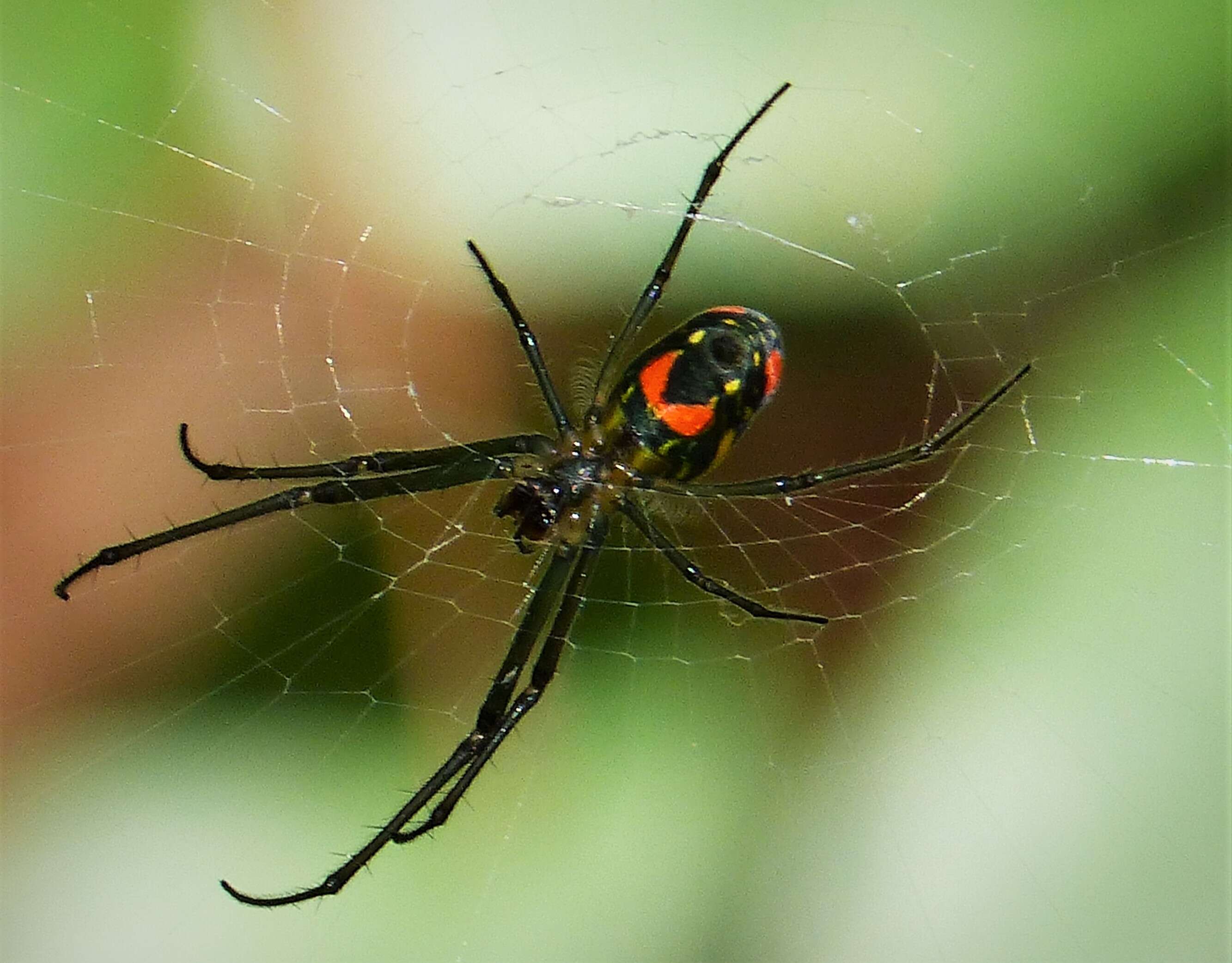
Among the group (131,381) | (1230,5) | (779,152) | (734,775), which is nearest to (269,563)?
(131,381)

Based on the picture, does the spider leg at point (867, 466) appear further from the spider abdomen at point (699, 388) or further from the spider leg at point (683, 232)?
the spider leg at point (683, 232)

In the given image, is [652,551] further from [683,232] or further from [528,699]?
[683,232]

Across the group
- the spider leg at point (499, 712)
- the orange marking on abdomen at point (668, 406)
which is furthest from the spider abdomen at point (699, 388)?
the spider leg at point (499, 712)

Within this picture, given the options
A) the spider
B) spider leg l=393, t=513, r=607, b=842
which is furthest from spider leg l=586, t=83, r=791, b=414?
spider leg l=393, t=513, r=607, b=842

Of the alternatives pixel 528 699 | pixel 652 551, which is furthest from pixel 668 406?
pixel 528 699

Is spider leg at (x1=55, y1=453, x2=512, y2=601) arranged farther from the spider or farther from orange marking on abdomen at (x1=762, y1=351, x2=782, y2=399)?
orange marking on abdomen at (x1=762, y1=351, x2=782, y2=399)

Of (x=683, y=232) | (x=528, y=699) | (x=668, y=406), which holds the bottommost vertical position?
(x=528, y=699)
